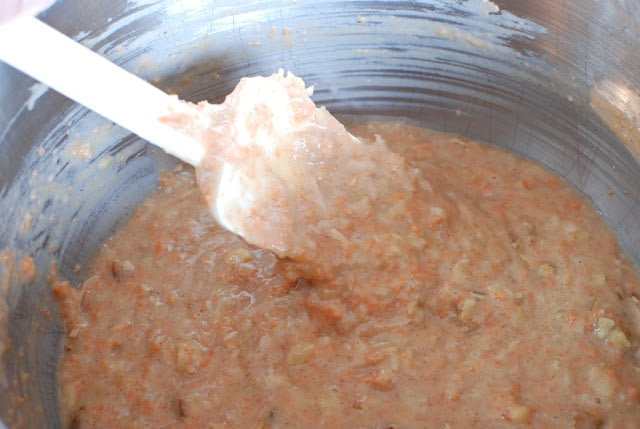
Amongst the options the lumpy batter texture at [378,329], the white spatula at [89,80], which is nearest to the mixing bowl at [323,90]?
the lumpy batter texture at [378,329]

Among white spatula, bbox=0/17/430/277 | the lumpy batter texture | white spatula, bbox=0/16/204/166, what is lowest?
the lumpy batter texture

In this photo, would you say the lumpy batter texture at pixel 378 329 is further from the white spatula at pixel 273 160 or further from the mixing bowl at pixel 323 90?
the mixing bowl at pixel 323 90

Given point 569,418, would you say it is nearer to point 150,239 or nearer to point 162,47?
point 150,239

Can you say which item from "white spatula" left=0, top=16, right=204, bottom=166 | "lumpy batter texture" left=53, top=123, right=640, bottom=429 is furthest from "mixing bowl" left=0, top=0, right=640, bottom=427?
"white spatula" left=0, top=16, right=204, bottom=166

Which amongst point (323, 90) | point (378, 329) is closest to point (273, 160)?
point (378, 329)

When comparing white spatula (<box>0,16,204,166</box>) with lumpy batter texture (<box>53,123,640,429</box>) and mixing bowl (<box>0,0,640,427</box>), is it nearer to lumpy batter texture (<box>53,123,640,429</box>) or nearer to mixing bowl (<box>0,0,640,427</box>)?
mixing bowl (<box>0,0,640,427</box>)
